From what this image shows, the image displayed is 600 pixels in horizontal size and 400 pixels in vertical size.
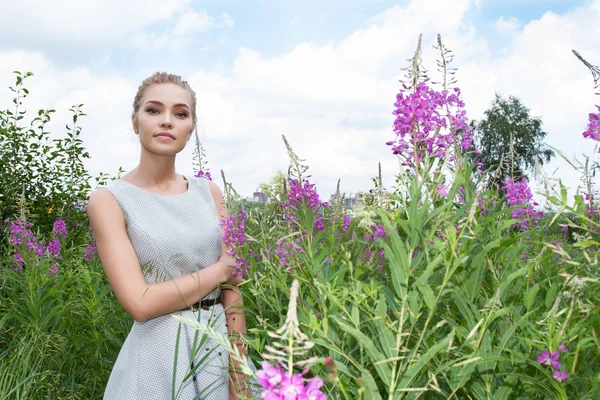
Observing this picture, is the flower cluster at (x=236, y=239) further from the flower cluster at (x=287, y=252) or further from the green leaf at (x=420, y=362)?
the green leaf at (x=420, y=362)

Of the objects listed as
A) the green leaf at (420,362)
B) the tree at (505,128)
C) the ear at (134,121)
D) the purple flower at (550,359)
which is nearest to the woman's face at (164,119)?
the ear at (134,121)

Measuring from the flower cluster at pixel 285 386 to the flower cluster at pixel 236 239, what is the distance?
1.80m

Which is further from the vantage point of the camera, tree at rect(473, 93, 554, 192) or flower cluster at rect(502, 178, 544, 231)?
tree at rect(473, 93, 554, 192)

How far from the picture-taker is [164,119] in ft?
9.99

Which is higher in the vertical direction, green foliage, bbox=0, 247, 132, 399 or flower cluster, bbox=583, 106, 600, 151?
flower cluster, bbox=583, 106, 600, 151

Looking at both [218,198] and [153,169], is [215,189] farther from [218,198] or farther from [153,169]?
[153,169]

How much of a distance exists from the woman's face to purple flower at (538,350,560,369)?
1.98 m

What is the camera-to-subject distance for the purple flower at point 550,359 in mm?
1855

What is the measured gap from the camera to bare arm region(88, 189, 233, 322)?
8.73ft

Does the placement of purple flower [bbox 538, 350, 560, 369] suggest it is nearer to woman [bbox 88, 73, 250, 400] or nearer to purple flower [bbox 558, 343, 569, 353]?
purple flower [bbox 558, 343, 569, 353]

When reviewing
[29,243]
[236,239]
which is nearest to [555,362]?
[236,239]

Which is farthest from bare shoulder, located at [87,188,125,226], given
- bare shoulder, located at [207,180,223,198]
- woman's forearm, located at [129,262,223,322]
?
bare shoulder, located at [207,180,223,198]

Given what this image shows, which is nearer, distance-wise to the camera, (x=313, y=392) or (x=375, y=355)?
(x=313, y=392)

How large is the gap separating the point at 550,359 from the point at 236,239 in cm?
151
